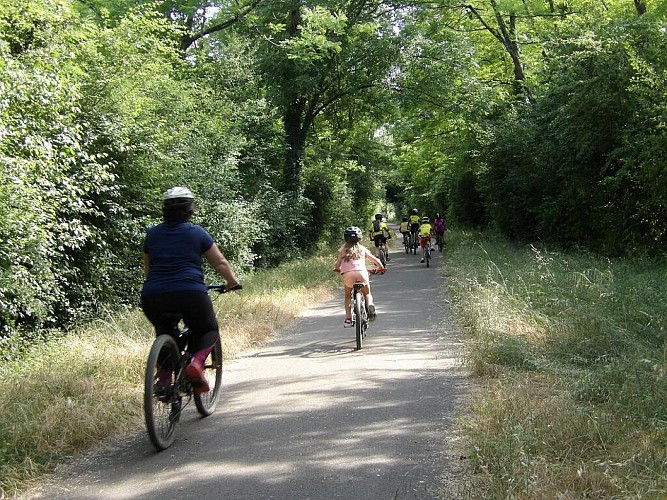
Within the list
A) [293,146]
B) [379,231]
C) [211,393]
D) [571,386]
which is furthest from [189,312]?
[293,146]

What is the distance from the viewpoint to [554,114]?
53.2 ft

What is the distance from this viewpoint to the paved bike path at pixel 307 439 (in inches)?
158

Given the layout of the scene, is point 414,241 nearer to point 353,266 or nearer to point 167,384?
point 353,266

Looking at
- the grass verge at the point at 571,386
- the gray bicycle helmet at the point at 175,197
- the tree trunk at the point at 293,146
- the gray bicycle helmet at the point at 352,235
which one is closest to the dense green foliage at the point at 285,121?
the tree trunk at the point at 293,146

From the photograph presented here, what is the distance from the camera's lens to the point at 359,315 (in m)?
8.77

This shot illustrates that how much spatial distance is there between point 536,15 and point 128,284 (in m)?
17.9

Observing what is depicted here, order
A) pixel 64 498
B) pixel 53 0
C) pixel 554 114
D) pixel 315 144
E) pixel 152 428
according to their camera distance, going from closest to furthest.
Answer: pixel 64 498 → pixel 152 428 → pixel 53 0 → pixel 554 114 → pixel 315 144

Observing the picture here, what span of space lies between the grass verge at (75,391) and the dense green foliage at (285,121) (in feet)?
3.68

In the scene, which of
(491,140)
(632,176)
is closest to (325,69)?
(491,140)

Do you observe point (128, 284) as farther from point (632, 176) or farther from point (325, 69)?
point (325, 69)

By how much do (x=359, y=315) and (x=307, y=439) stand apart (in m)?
4.00

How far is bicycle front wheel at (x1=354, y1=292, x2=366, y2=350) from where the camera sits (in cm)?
871

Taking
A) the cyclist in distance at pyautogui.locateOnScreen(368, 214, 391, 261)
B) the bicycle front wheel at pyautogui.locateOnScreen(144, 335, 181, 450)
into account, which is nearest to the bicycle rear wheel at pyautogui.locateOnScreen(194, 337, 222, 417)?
the bicycle front wheel at pyautogui.locateOnScreen(144, 335, 181, 450)

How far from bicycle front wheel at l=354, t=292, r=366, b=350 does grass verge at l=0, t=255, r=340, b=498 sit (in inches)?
67.4
